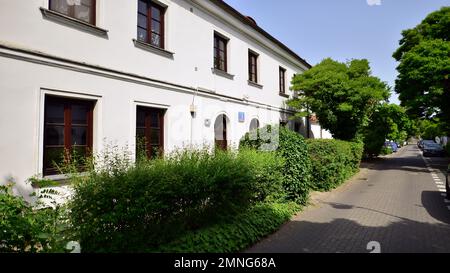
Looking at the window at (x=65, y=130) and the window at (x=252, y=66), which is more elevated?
the window at (x=252, y=66)

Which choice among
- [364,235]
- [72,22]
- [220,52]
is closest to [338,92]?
[220,52]

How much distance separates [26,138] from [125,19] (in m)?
3.93

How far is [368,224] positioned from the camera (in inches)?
277

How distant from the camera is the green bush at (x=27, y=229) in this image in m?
2.94

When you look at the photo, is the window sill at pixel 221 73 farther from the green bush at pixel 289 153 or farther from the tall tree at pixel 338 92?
the tall tree at pixel 338 92

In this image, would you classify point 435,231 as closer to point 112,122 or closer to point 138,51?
point 112,122

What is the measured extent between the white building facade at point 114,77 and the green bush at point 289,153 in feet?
8.01

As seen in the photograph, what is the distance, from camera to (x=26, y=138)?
5.80 meters

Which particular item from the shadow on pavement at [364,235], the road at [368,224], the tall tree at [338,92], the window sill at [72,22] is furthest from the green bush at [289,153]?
the tall tree at [338,92]

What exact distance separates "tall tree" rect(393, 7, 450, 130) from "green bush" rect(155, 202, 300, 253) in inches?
595

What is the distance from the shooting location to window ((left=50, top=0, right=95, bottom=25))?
259 inches

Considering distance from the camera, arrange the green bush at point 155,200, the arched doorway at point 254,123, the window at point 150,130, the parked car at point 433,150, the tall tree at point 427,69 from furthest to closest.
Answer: the parked car at point 433,150 < the tall tree at point 427,69 < the arched doorway at point 254,123 < the window at point 150,130 < the green bush at point 155,200

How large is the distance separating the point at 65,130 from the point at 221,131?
21.4ft

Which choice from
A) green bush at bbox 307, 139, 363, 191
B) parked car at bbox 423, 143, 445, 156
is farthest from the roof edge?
parked car at bbox 423, 143, 445, 156
